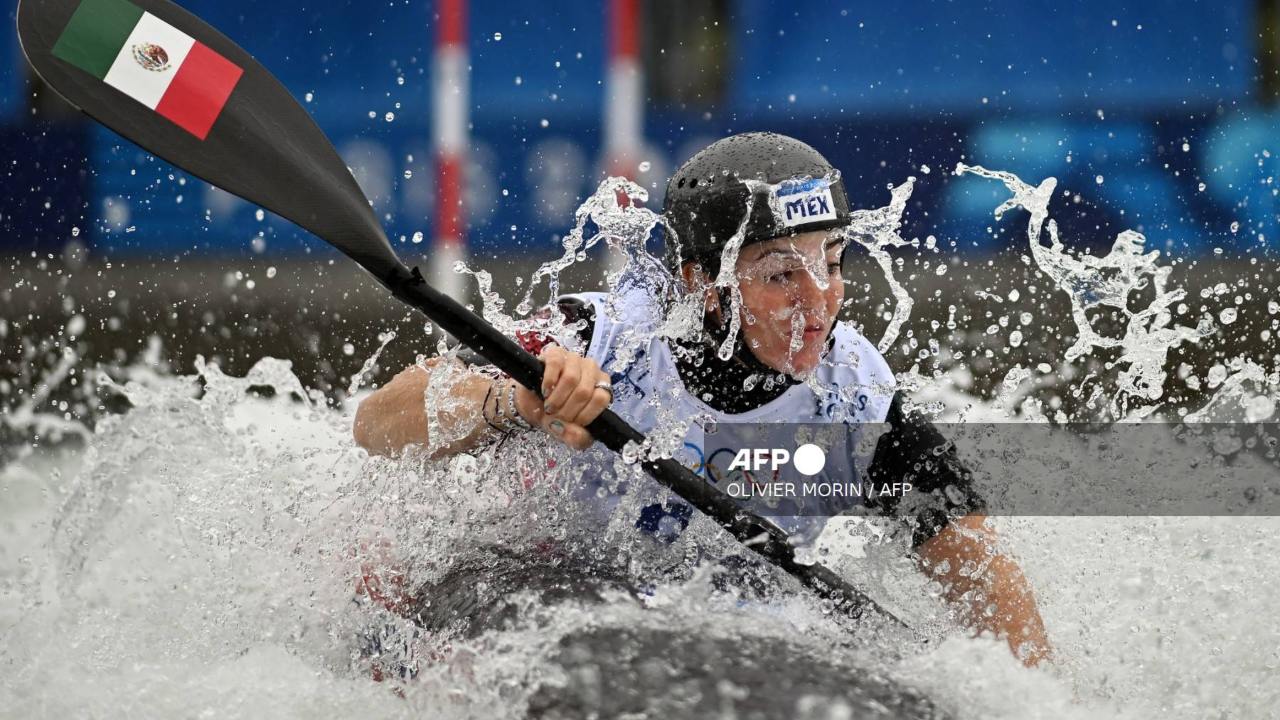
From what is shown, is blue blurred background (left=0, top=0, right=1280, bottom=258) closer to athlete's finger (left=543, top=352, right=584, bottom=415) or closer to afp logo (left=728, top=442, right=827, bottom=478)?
afp logo (left=728, top=442, right=827, bottom=478)

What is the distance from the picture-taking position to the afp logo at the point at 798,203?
2.58m

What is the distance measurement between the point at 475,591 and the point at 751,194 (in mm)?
855

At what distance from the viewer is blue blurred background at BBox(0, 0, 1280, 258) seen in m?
6.46

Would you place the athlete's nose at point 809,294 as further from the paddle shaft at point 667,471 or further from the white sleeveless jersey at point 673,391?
the paddle shaft at point 667,471

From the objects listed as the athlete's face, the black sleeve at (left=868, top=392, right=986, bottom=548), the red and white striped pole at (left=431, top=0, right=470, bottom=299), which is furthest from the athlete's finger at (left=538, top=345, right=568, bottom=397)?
the red and white striped pole at (left=431, top=0, right=470, bottom=299)

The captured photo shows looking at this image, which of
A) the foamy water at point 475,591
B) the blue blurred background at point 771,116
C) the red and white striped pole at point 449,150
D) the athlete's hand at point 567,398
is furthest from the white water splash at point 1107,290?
the red and white striped pole at point 449,150

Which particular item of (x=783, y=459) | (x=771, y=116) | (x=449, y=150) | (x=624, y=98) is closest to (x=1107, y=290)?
(x=783, y=459)

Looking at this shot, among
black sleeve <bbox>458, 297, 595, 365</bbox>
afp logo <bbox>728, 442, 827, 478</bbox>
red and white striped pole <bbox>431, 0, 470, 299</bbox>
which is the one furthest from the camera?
red and white striped pole <bbox>431, 0, 470, 299</bbox>

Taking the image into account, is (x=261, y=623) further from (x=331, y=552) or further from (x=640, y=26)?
(x=640, y=26)

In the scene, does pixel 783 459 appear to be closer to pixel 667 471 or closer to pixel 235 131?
pixel 667 471

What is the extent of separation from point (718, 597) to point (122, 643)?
1.25 m

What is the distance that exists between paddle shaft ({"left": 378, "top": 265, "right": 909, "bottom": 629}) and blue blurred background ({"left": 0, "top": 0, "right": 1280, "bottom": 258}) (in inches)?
163

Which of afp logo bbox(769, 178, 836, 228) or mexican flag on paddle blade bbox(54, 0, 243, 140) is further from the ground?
afp logo bbox(769, 178, 836, 228)

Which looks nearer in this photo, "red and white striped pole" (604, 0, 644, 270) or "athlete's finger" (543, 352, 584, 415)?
"athlete's finger" (543, 352, 584, 415)
